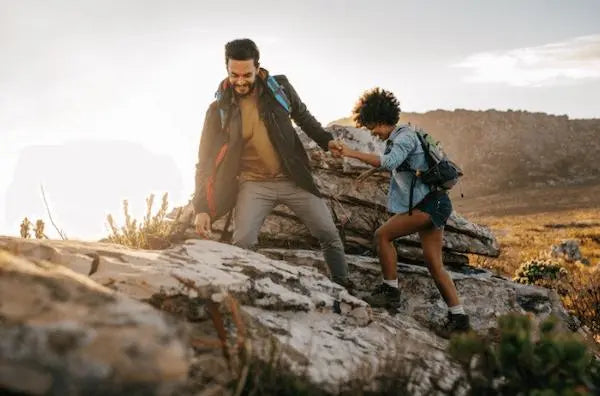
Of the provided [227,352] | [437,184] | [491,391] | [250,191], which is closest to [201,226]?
[250,191]

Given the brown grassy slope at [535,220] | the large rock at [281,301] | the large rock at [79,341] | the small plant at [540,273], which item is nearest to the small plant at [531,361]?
the large rock at [281,301]

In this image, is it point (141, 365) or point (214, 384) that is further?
point (214, 384)

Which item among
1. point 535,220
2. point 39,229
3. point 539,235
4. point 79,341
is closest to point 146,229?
point 39,229

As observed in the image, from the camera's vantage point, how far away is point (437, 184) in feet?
16.4

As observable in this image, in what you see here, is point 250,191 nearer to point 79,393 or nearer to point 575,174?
point 79,393

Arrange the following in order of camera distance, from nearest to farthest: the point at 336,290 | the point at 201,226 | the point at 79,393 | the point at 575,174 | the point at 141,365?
the point at 79,393 → the point at 141,365 → the point at 336,290 → the point at 201,226 → the point at 575,174

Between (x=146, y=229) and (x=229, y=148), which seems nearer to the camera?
(x=229, y=148)

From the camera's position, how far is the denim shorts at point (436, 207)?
16.3 feet

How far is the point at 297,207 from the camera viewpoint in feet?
17.6

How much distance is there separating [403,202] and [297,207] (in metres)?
1.07

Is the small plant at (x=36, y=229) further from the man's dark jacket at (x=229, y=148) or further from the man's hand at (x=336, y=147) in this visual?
the man's hand at (x=336, y=147)

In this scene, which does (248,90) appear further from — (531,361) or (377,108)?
(531,361)

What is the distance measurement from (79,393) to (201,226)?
359 centimetres

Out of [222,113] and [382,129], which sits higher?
[222,113]
